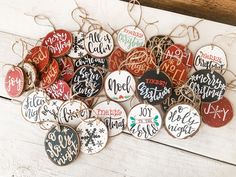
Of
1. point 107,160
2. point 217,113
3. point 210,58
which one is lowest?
point 107,160

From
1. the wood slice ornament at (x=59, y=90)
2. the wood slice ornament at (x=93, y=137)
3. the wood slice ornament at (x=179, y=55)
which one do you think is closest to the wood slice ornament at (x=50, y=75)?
the wood slice ornament at (x=59, y=90)

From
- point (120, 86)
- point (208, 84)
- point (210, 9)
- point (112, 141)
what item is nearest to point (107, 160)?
point (112, 141)

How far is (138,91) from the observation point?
2.54 feet

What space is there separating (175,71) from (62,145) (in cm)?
27

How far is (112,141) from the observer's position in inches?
31.0

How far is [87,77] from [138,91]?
107mm

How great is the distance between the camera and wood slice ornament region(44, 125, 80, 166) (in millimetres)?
770

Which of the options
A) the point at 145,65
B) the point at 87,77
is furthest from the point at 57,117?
the point at 145,65

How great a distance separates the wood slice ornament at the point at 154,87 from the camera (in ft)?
2.52

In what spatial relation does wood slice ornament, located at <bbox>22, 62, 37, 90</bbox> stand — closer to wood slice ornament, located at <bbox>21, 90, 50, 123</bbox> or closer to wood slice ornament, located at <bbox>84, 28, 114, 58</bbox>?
wood slice ornament, located at <bbox>21, 90, 50, 123</bbox>

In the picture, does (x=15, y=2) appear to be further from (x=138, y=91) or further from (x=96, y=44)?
(x=138, y=91)

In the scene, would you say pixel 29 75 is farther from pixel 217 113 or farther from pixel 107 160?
pixel 217 113

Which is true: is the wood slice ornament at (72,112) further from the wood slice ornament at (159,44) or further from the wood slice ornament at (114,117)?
the wood slice ornament at (159,44)

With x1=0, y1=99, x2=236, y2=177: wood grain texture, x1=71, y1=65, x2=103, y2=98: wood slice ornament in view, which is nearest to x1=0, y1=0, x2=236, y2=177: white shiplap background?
x1=0, y1=99, x2=236, y2=177: wood grain texture
